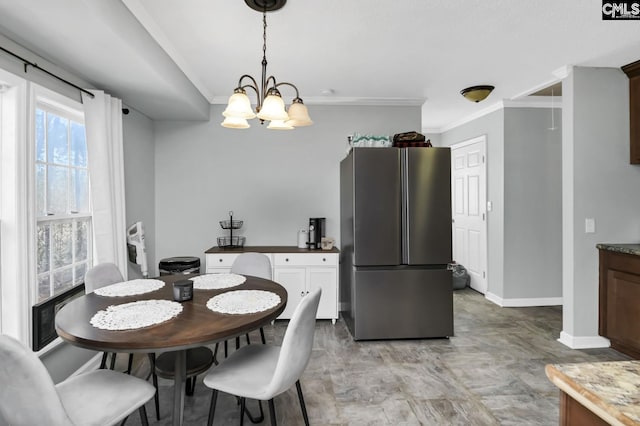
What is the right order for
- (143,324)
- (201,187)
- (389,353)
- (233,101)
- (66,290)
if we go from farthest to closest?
(201,187)
(389,353)
(66,290)
(233,101)
(143,324)

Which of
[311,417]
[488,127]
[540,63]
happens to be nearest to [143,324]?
[311,417]

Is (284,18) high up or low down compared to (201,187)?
up

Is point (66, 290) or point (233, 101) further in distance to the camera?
point (66, 290)

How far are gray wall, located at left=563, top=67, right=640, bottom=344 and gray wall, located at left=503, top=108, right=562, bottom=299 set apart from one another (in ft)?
3.73

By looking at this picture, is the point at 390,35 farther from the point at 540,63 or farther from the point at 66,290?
the point at 66,290

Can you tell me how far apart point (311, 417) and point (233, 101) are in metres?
1.90

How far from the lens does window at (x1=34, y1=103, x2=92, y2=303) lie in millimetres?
2322

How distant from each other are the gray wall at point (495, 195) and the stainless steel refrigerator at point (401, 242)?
→ 4.63 feet

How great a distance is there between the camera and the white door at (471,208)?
4711 millimetres

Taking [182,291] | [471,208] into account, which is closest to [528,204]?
[471,208]

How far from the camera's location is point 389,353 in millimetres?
3033

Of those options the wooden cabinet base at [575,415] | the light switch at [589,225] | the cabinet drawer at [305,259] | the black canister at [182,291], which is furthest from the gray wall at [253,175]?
the wooden cabinet base at [575,415]

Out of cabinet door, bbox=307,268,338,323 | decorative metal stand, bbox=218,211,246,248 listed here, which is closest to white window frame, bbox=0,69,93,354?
decorative metal stand, bbox=218,211,246,248

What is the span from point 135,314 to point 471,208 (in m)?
4.57
